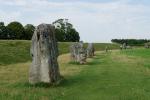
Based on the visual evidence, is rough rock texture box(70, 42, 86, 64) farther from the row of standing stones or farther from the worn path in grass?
the row of standing stones

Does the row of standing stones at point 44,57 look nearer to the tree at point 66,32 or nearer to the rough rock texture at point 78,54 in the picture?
the rough rock texture at point 78,54

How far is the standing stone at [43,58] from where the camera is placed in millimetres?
22547

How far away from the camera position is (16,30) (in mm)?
120625

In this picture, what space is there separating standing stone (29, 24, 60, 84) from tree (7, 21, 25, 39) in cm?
9676

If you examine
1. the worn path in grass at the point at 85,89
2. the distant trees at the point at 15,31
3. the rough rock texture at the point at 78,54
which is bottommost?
the worn path in grass at the point at 85,89

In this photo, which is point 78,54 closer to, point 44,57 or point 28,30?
point 44,57

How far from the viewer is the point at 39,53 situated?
22953mm

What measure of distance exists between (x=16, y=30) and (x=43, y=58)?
98.9 metres

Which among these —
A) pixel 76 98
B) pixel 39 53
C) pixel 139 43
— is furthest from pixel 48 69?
pixel 139 43

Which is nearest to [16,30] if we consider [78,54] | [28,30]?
[28,30]

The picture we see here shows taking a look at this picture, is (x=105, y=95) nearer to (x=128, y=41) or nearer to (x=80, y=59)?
(x=80, y=59)

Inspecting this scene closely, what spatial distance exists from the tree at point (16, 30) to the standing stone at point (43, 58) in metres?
96.8

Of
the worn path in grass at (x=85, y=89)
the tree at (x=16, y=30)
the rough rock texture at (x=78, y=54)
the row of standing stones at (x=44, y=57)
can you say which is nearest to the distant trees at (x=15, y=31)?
the tree at (x=16, y=30)

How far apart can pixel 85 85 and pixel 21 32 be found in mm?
101767
